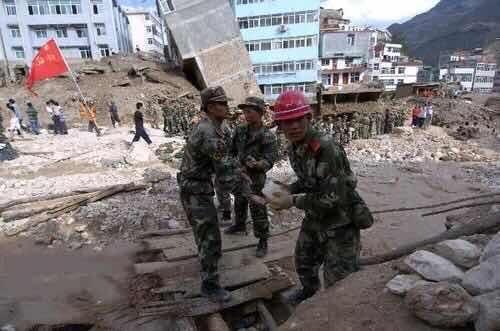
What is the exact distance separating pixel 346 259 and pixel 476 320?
102 centimetres

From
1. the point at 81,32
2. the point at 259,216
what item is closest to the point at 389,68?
the point at 81,32

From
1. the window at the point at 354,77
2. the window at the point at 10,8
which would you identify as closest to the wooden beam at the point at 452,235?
the window at the point at 354,77

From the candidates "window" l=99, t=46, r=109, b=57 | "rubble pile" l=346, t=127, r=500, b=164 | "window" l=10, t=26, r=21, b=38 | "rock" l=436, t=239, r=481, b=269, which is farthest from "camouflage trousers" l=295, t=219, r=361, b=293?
"window" l=10, t=26, r=21, b=38

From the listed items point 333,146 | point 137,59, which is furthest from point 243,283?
point 137,59

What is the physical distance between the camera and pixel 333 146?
2.37m

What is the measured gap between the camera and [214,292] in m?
3.11

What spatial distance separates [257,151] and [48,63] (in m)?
11.0

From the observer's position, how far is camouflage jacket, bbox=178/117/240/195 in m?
2.89

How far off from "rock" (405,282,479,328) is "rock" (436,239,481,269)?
417mm

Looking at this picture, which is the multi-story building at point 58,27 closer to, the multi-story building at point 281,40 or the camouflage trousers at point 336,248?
the multi-story building at point 281,40

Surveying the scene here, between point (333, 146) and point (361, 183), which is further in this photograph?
point (361, 183)

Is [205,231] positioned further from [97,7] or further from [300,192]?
[97,7]

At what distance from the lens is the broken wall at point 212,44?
77.3 ft

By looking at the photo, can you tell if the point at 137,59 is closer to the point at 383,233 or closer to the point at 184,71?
the point at 184,71
